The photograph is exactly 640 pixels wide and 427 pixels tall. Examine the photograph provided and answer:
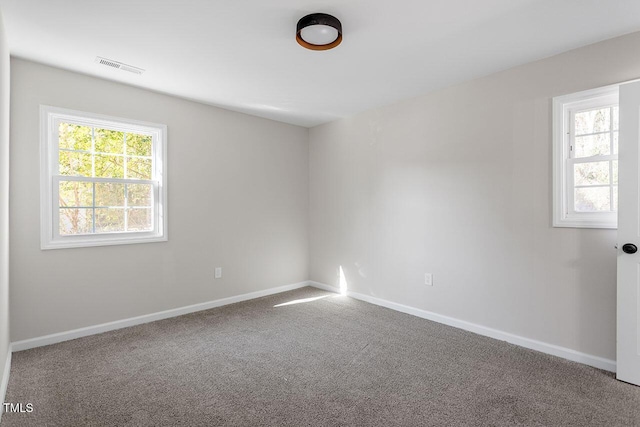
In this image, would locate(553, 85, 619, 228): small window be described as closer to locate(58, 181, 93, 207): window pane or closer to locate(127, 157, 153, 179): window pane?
locate(127, 157, 153, 179): window pane

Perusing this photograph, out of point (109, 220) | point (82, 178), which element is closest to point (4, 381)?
point (109, 220)

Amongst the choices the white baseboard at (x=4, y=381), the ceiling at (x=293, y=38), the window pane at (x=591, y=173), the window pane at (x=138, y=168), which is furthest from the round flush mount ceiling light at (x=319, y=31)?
the white baseboard at (x=4, y=381)

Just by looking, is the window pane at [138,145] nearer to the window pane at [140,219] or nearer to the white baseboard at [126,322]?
the window pane at [140,219]

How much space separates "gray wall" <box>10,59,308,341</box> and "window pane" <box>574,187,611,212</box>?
11.1 ft

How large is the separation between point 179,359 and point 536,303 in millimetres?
3053

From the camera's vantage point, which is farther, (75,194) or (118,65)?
(75,194)

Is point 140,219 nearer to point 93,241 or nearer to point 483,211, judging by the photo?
point 93,241

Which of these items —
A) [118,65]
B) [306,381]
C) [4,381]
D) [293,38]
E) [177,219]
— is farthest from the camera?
[177,219]

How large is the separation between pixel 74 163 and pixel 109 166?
11.5 inches

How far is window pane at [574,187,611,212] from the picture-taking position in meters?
2.61

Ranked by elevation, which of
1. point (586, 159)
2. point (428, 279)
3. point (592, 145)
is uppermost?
point (592, 145)

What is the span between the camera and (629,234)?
230 cm

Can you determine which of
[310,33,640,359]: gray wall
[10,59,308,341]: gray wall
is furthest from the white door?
[10,59,308,341]: gray wall

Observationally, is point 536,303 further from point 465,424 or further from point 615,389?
point 465,424
